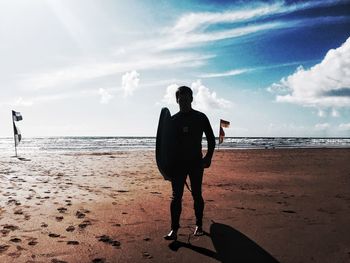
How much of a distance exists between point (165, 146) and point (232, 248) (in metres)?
1.86

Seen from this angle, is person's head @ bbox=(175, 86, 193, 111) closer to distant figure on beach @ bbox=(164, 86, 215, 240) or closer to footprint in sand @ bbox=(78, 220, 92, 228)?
distant figure on beach @ bbox=(164, 86, 215, 240)

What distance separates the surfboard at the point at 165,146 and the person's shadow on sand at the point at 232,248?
3.81 ft

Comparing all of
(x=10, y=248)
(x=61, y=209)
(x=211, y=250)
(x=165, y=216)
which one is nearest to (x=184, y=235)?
(x=211, y=250)

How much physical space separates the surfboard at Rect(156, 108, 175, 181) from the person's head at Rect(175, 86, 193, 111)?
32cm

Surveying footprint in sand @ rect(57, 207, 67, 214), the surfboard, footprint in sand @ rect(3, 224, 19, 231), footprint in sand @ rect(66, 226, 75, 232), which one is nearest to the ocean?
footprint in sand @ rect(57, 207, 67, 214)

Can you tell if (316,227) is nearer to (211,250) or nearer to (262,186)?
(211,250)

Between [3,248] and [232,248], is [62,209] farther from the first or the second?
[232,248]

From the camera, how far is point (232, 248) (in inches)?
191

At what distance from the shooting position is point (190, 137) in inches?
206

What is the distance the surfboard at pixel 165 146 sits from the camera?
5305 mm

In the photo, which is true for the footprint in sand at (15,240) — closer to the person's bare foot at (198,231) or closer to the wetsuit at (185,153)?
the wetsuit at (185,153)

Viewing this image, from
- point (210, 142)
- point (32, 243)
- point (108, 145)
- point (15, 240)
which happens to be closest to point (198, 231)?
point (210, 142)

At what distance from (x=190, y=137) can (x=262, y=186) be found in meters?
6.55

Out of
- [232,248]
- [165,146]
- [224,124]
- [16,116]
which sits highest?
[16,116]
